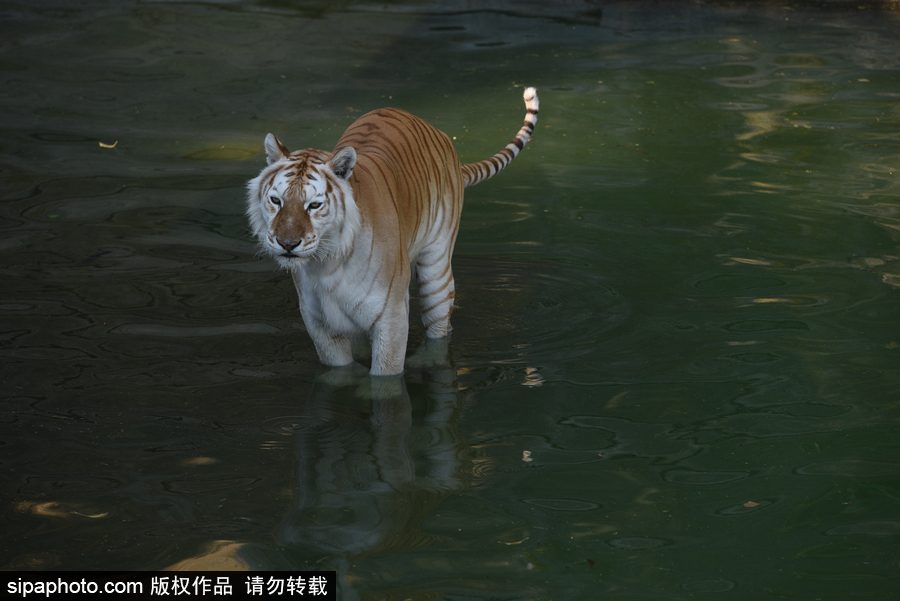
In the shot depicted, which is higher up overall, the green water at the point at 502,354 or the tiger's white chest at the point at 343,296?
the tiger's white chest at the point at 343,296

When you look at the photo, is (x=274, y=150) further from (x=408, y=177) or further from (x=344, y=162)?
(x=408, y=177)

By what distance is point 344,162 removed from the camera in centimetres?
300

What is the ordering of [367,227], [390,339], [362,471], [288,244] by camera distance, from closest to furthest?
1. [288,244]
2. [362,471]
3. [367,227]
4. [390,339]

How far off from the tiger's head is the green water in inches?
27.2

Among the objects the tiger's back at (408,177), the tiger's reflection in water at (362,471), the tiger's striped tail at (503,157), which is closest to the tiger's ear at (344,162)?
the tiger's back at (408,177)

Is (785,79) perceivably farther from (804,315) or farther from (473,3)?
(804,315)

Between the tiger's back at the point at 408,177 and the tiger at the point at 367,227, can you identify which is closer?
the tiger at the point at 367,227

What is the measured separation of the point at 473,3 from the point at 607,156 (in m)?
4.78

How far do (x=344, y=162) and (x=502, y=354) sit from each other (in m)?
1.19

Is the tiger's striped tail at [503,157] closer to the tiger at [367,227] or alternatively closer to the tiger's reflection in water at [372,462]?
the tiger at [367,227]

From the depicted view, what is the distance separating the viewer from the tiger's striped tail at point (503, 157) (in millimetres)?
4215

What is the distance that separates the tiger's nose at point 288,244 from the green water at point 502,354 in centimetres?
71

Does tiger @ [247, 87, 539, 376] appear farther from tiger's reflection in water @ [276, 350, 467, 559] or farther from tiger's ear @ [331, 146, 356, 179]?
tiger's reflection in water @ [276, 350, 467, 559]

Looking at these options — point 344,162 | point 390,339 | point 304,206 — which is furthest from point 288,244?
point 390,339
